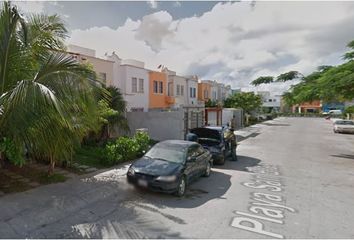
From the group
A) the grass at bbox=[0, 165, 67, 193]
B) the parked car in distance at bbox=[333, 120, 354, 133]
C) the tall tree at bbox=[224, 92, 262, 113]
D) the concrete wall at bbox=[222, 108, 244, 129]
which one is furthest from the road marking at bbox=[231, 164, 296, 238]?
the tall tree at bbox=[224, 92, 262, 113]

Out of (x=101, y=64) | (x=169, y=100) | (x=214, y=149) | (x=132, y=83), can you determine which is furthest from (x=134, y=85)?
(x=214, y=149)

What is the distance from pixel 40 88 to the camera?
5.50 metres

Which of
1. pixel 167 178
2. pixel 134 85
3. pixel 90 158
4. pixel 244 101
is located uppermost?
pixel 134 85

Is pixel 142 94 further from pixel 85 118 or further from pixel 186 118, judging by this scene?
pixel 85 118

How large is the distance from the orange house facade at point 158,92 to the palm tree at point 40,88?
16.1m

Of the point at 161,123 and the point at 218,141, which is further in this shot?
the point at 161,123

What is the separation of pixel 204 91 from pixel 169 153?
32599 mm

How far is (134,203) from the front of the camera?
6.77m

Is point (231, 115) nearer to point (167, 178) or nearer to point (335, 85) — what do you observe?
point (335, 85)

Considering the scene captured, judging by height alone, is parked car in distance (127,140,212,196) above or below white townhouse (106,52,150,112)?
below

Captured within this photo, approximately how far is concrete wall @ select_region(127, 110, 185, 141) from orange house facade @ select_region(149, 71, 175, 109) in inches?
228

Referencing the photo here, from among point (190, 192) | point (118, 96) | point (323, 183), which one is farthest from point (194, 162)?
point (118, 96)

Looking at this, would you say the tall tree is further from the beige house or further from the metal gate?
the beige house

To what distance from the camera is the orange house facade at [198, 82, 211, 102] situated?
39188 mm
